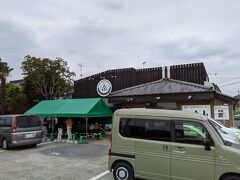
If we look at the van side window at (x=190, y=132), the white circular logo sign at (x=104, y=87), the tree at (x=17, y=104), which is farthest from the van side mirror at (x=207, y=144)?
the tree at (x=17, y=104)

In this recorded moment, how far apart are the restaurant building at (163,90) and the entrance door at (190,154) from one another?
36.9ft

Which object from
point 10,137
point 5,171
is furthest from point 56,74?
point 5,171

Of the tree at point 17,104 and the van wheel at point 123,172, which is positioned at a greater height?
the tree at point 17,104

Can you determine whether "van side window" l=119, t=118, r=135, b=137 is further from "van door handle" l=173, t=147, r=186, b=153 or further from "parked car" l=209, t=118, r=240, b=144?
"parked car" l=209, t=118, r=240, b=144

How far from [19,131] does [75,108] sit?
5347 millimetres

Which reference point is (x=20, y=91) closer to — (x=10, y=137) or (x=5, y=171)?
(x=10, y=137)

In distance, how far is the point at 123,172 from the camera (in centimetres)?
747

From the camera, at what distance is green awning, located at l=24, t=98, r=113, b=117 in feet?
58.6

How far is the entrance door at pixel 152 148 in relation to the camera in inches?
269

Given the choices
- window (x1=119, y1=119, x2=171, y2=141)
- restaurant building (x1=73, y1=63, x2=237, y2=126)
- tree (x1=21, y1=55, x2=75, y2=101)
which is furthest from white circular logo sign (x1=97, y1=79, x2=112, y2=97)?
window (x1=119, y1=119, x2=171, y2=141)

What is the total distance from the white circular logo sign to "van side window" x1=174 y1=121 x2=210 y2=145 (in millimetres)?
19367

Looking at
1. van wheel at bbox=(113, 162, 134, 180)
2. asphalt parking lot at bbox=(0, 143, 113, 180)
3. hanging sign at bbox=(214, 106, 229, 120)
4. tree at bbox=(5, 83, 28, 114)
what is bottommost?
asphalt parking lot at bbox=(0, 143, 113, 180)

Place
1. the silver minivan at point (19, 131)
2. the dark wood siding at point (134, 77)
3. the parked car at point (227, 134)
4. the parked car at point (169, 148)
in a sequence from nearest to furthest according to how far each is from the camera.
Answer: the parked car at point (169, 148)
the parked car at point (227, 134)
the silver minivan at point (19, 131)
the dark wood siding at point (134, 77)

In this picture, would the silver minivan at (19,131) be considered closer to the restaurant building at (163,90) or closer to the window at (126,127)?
the restaurant building at (163,90)
